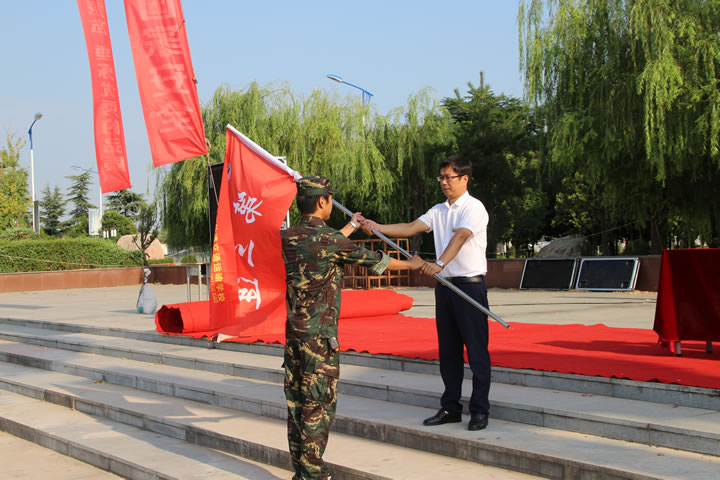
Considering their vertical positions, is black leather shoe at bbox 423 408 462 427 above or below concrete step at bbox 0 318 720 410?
below

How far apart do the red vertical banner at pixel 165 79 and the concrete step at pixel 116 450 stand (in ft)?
13.6

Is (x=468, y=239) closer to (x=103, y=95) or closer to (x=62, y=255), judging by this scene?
(x=103, y=95)

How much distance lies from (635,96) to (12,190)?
3391 centimetres

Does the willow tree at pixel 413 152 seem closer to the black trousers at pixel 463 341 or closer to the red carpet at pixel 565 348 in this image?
the red carpet at pixel 565 348

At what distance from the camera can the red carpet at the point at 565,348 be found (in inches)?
232

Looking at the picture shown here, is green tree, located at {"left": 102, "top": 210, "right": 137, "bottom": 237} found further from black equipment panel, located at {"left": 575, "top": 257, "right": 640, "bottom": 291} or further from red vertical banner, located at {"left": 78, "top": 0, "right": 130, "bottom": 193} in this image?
red vertical banner, located at {"left": 78, "top": 0, "right": 130, "bottom": 193}

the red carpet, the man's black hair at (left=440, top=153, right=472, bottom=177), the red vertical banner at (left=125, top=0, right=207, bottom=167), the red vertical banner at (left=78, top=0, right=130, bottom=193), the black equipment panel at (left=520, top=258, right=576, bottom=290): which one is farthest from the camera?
the black equipment panel at (left=520, top=258, right=576, bottom=290)

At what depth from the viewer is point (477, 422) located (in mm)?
5109

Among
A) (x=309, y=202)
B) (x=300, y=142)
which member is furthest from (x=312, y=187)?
(x=300, y=142)

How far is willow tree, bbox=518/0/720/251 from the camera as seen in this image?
62.7 feet

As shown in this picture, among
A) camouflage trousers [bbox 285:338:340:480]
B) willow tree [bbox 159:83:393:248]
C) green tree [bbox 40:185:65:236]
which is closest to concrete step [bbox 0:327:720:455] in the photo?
camouflage trousers [bbox 285:338:340:480]

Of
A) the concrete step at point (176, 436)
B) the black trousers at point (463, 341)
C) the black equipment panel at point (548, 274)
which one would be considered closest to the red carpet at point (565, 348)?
the black trousers at point (463, 341)

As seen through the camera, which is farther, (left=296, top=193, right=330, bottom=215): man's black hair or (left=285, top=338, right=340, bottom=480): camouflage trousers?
(left=296, top=193, right=330, bottom=215): man's black hair

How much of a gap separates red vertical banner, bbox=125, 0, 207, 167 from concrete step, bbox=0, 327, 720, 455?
9.69ft
